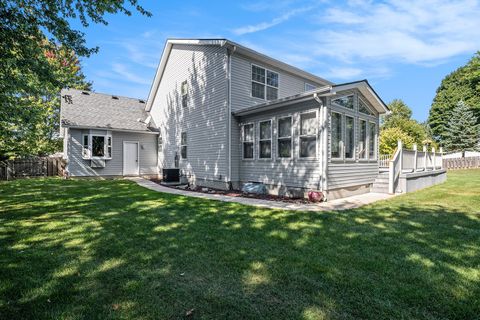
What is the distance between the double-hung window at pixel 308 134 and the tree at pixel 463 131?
3535 cm

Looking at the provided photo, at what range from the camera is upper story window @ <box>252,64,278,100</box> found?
39.4 feet

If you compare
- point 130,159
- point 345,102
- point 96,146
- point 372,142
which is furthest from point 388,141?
point 96,146

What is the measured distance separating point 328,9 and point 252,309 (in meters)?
11.6

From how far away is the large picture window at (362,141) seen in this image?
1019 centimetres

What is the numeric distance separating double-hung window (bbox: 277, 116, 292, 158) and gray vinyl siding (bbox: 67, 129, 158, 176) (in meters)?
11.0

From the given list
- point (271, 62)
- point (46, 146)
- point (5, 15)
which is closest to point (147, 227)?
point (5, 15)

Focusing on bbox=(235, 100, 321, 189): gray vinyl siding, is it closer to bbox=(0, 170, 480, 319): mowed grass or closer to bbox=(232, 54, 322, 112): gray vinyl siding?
bbox=(232, 54, 322, 112): gray vinyl siding

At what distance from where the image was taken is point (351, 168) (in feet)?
31.3

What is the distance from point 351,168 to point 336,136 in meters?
1.51

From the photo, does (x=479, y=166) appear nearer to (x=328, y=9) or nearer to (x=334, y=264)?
(x=328, y=9)

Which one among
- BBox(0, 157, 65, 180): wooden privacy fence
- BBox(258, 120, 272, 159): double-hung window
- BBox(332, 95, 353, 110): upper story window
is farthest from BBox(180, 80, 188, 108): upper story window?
BBox(0, 157, 65, 180): wooden privacy fence

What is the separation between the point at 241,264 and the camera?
3.40 meters

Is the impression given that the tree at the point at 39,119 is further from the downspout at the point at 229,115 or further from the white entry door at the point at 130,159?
the downspout at the point at 229,115

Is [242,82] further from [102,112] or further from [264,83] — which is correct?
[102,112]
